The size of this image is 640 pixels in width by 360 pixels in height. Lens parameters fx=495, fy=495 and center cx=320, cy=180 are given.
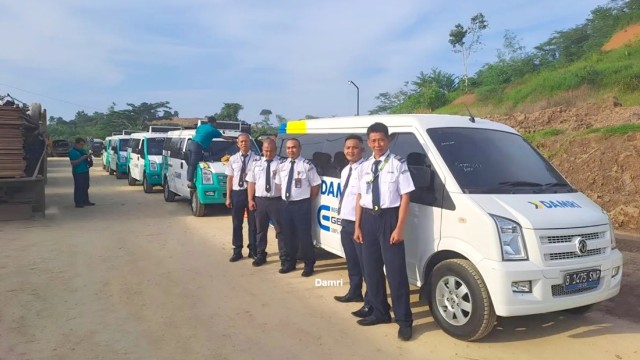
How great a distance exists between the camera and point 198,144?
10.8m

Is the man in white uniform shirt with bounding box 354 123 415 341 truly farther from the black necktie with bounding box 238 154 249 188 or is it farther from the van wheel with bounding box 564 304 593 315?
the black necktie with bounding box 238 154 249 188

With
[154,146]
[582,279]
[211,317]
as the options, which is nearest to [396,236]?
[582,279]

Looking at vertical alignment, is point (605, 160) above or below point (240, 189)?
above

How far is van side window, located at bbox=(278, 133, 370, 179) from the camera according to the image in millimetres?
6016

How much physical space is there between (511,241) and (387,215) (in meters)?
1.03

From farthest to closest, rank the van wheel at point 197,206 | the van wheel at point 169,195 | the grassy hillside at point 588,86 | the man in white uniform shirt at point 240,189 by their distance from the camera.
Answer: the grassy hillside at point 588,86
the van wheel at point 169,195
the van wheel at point 197,206
the man in white uniform shirt at point 240,189

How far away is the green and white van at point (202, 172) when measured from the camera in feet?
34.6

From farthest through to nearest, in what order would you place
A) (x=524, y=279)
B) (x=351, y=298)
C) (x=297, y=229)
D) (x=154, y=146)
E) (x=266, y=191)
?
(x=154, y=146) < (x=266, y=191) < (x=297, y=229) < (x=351, y=298) < (x=524, y=279)

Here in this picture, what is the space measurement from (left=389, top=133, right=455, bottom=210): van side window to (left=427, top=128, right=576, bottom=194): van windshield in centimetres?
15

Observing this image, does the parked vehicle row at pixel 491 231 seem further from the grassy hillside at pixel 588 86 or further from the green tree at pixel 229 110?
the green tree at pixel 229 110

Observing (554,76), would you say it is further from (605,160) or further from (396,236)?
(396,236)

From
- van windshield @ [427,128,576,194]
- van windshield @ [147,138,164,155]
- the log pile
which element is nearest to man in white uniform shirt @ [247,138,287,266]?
van windshield @ [427,128,576,194]

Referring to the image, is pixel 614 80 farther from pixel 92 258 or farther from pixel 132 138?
pixel 92 258

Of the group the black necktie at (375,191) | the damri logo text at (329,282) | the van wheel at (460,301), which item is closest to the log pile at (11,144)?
the damri logo text at (329,282)
